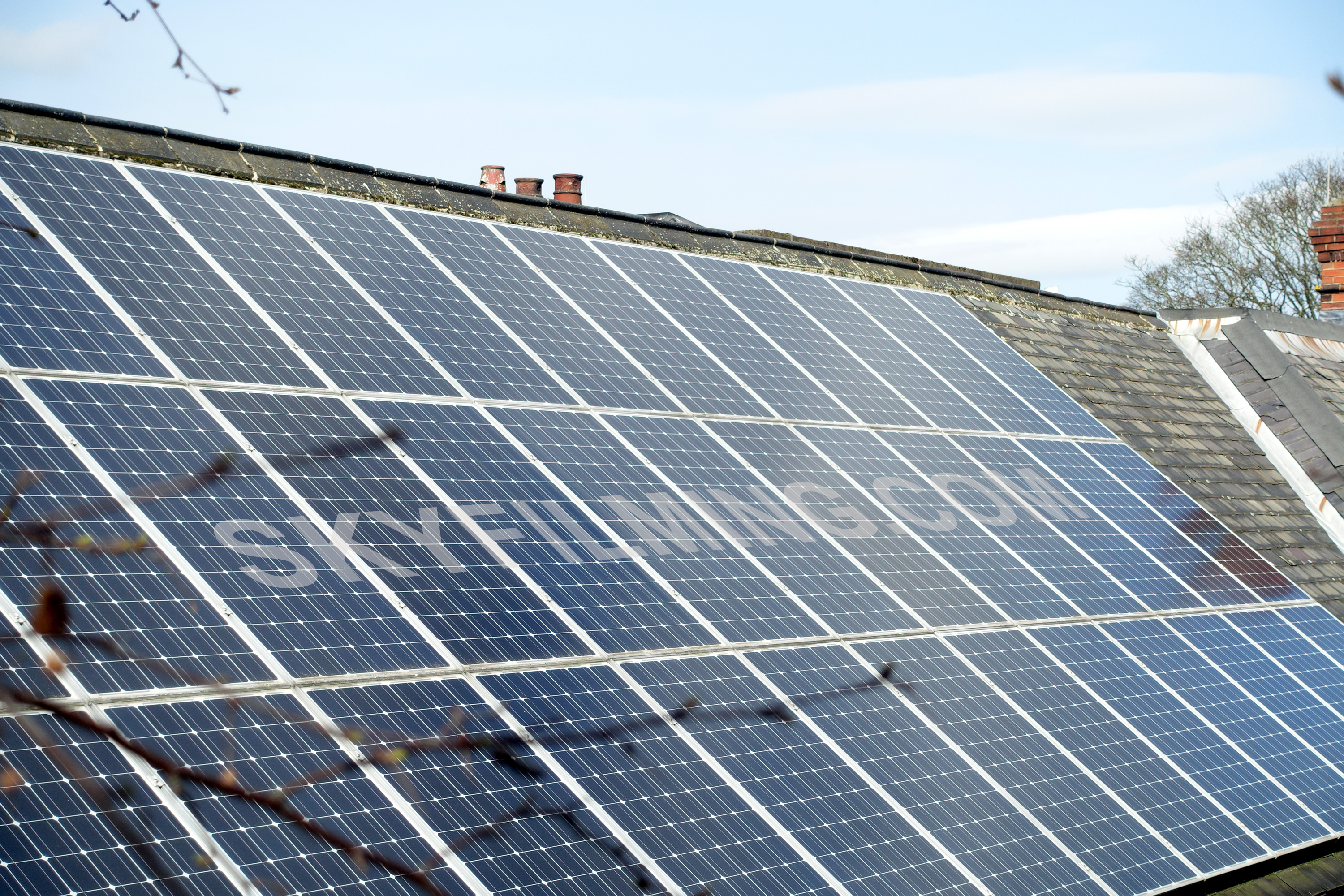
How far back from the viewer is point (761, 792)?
800cm

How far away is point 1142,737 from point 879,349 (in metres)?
5.79

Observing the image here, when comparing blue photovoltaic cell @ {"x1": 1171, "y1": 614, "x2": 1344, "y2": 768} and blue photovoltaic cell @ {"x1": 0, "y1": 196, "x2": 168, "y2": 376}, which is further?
blue photovoltaic cell @ {"x1": 1171, "y1": 614, "x2": 1344, "y2": 768}

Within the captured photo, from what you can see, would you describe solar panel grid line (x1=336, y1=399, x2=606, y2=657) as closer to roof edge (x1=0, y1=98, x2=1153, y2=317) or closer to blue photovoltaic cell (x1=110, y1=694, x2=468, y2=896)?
blue photovoltaic cell (x1=110, y1=694, x2=468, y2=896)

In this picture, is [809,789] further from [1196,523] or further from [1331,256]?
[1331,256]

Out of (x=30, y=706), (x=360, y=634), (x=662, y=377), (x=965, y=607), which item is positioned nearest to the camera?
(x=30, y=706)

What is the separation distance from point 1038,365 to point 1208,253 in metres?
52.8

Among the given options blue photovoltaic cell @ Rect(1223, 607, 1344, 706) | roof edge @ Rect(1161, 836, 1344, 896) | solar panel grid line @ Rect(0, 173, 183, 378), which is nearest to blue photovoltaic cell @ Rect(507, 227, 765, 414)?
solar panel grid line @ Rect(0, 173, 183, 378)

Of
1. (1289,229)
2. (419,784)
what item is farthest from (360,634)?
(1289,229)

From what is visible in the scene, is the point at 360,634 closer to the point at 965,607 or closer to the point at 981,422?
the point at 965,607

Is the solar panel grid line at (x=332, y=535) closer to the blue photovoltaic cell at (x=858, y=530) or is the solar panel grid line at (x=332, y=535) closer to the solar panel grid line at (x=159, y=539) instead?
the solar panel grid line at (x=159, y=539)

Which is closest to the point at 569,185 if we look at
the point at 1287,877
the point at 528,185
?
the point at 528,185

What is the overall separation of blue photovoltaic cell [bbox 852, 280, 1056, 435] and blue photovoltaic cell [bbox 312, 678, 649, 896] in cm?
797

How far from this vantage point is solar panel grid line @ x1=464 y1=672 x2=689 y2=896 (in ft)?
23.3

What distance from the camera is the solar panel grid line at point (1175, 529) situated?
14234mm
